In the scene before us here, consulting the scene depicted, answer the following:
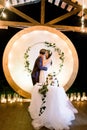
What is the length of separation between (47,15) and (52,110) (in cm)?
319

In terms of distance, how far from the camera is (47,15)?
6.74 m

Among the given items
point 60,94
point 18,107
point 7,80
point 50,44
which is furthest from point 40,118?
point 50,44

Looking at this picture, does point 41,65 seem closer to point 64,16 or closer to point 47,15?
point 64,16

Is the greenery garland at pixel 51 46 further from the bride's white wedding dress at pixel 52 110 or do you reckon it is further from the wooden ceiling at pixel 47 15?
the bride's white wedding dress at pixel 52 110

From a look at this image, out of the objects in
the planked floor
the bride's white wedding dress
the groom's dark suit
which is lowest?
the planked floor

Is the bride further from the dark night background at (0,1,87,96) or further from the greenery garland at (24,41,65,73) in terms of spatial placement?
the dark night background at (0,1,87,96)

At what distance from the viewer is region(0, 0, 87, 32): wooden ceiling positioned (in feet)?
20.6

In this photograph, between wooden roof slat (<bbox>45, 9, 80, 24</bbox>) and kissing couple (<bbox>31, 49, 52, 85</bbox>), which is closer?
kissing couple (<bbox>31, 49, 52, 85</bbox>)

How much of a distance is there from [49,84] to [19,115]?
103 centimetres

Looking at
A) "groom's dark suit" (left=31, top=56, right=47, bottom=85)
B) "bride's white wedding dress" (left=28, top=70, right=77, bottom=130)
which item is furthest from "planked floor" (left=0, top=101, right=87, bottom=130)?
"groom's dark suit" (left=31, top=56, right=47, bottom=85)

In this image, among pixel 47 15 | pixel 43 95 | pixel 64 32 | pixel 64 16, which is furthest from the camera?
pixel 64 32

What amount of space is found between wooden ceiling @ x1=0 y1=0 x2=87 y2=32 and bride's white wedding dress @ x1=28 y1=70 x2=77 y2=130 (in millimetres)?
2246

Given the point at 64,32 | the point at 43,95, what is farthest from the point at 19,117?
the point at 64,32

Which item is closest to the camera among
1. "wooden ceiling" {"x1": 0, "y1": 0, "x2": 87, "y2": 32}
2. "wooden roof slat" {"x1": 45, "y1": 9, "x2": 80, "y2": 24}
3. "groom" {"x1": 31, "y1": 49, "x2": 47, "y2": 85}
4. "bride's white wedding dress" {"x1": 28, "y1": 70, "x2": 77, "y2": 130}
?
"bride's white wedding dress" {"x1": 28, "y1": 70, "x2": 77, "y2": 130}
